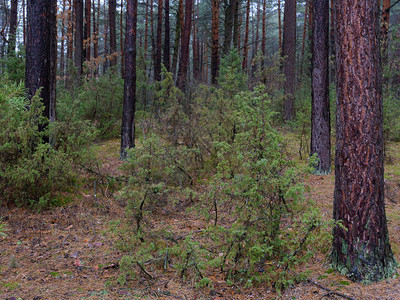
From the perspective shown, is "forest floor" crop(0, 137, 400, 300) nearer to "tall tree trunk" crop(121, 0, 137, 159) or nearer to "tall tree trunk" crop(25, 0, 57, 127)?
"tall tree trunk" crop(25, 0, 57, 127)

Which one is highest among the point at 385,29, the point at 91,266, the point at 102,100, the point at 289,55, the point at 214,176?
the point at 385,29

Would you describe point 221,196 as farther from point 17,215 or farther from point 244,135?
point 17,215

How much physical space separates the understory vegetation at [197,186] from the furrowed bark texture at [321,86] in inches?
64.4

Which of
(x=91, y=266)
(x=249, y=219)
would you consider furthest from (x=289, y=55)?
(x=91, y=266)

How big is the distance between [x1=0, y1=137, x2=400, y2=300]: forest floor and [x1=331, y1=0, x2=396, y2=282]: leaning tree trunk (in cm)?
23

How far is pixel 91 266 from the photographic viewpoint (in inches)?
147

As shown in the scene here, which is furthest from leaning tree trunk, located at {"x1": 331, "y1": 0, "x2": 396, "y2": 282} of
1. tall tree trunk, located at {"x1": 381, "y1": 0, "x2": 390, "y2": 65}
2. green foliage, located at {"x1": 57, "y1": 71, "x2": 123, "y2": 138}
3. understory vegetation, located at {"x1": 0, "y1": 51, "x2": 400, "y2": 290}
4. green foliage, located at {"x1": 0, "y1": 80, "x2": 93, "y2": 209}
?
green foliage, located at {"x1": 57, "y1": 71, "x2": 123, "y2": 138}

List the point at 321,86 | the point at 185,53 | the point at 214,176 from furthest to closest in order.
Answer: the point at 185,53
the point at 321,86
the point at 214,176

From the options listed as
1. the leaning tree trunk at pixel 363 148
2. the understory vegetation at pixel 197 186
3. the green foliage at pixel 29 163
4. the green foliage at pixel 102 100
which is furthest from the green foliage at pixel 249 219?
the green foliage at pixel 102 100

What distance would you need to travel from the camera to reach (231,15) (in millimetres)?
16938

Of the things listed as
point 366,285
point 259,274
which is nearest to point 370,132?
point 366,285

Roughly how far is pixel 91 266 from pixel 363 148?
3180 millimetres

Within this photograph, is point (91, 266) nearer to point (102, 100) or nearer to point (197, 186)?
point (197, 186)

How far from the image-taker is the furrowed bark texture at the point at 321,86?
22.2 feet
